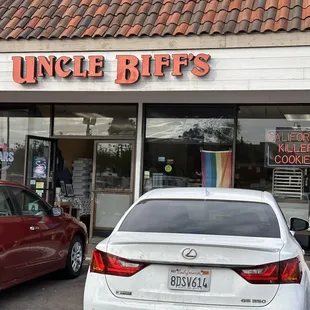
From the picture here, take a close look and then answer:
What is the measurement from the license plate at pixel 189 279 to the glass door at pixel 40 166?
26.0ft

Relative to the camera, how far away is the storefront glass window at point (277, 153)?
376 inches

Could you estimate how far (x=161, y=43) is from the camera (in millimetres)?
8344

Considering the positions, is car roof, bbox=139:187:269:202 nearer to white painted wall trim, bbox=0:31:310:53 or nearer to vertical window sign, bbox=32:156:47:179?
white painted wall trim, bbox=0:31:310:53

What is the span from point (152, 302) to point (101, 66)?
Answer: 18.6 ft

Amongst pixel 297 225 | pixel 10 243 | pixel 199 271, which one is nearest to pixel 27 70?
pixel 10 243

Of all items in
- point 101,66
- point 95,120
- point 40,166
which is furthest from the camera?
point 40,166

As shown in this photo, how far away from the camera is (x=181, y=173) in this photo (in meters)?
10.2

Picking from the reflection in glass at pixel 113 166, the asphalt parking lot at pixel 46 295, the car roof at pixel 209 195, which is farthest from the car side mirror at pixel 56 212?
the reflection in glass at pixel 113 166

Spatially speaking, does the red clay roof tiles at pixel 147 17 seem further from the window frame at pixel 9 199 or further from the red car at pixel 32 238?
the window frame at pixel 9 199

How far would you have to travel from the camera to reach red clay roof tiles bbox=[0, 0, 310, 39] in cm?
821

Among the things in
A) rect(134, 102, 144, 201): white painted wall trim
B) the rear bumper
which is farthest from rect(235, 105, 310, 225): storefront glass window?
the rear bumper

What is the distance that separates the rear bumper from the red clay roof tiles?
540 centimetres

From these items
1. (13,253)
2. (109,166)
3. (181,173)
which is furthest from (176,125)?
(13,253)

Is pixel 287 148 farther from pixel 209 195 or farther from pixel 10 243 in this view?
pixel 10 243
